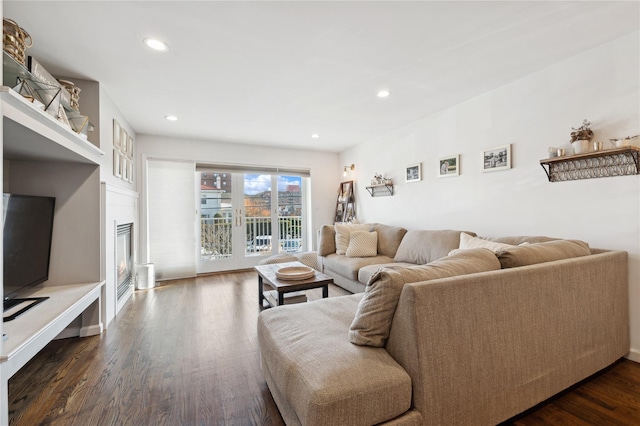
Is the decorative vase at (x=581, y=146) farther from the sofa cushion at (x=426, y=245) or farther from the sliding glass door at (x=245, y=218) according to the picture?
the sliding glass door at (x=245, y=218)

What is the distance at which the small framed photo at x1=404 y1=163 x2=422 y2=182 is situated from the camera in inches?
147

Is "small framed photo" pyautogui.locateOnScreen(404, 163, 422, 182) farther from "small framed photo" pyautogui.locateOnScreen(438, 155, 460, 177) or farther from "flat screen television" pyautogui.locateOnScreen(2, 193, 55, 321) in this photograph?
"flat screen television" pyautogui.locateOnScreen(2, 193, 55, 321)

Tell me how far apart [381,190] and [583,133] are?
2.59 m

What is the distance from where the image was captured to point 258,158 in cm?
495

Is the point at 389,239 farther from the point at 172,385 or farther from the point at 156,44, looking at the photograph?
the point at 156,44

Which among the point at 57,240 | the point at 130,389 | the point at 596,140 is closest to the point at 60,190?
the point at 57,240

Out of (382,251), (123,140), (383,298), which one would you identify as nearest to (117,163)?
(123,140)

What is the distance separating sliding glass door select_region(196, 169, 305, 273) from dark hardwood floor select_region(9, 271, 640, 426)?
2.19 meters

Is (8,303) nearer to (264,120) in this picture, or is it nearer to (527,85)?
(264,120)

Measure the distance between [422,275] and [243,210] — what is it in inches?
164

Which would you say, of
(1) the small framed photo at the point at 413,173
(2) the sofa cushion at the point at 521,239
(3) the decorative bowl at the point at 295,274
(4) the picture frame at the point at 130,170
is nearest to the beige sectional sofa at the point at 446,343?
(2) the sofa cushion at the point at 521,239

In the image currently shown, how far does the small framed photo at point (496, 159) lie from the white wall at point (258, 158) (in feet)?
10.3

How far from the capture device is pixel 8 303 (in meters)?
1.82

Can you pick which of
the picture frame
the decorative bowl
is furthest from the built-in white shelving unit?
the decorative bowl
